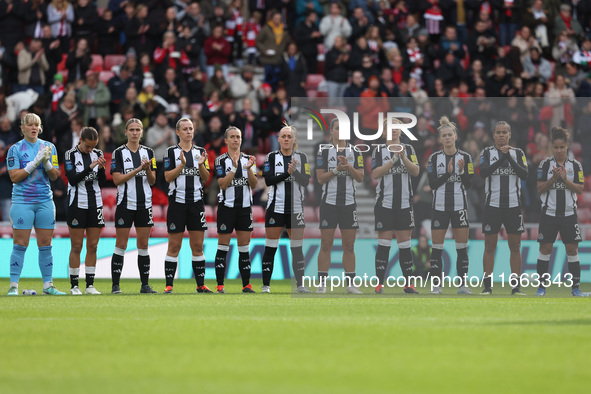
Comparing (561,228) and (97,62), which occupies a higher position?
(97,62)

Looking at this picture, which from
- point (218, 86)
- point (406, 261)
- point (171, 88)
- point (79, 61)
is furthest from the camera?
point (79, 61)

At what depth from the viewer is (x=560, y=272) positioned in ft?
40.2

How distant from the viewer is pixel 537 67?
71.9 feet

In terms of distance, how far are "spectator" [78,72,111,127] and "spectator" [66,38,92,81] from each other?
1.10m

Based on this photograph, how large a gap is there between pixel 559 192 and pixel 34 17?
13.8 metres

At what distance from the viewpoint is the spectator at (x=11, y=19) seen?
836 inches

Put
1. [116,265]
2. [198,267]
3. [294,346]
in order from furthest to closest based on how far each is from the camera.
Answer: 1. [198,267]
2. [116,265]
3. [294,346]

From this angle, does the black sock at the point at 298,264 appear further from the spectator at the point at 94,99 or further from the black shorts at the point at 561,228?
the spectator at the point at 94,99

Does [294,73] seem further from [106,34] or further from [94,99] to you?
[106,34]

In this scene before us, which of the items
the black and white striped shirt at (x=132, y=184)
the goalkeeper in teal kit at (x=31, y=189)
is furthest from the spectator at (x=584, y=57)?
the goalkeeper in teal kit at (x=31, y=189)

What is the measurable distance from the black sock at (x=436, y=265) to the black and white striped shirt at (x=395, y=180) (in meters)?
0.71

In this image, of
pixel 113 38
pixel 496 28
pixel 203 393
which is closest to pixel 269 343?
pixel 203 393

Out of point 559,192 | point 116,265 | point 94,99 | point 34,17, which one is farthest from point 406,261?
point 34,17

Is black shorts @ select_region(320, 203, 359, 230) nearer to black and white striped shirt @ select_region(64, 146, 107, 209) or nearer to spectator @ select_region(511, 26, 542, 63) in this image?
black and white striped shirt @ select_region(64, 146, 107, 209)
